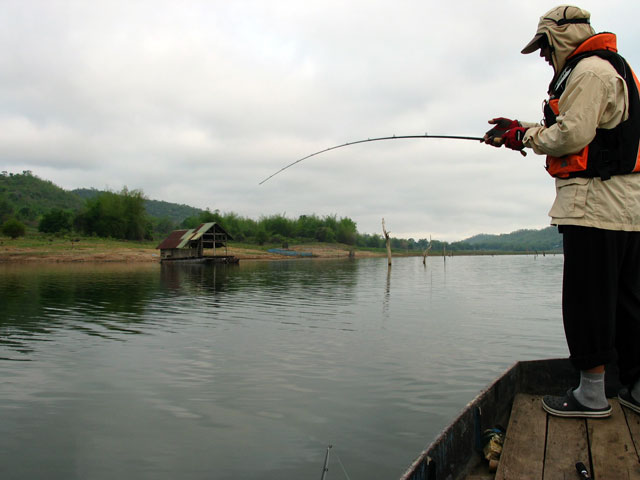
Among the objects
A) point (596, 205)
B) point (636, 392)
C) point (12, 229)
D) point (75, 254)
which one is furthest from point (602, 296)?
point (12, 229)

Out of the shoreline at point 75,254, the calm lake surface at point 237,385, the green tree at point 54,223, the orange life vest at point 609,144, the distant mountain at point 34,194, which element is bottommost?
the calm lake surface at point 237,385

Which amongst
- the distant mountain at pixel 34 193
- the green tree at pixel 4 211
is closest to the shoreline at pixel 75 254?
the green tree at pixel 4 211

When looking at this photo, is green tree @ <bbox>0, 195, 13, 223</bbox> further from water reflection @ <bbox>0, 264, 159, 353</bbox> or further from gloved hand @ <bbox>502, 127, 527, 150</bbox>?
gloved hand @ <bbox>502, 127, 527, 150</bbox>

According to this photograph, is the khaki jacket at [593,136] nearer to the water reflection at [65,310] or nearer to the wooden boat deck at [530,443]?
the wooden boat deck at [530,443]

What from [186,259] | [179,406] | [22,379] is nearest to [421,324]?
[179,406]

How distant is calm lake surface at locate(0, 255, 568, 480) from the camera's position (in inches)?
198

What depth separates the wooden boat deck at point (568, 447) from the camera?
2.94 metres

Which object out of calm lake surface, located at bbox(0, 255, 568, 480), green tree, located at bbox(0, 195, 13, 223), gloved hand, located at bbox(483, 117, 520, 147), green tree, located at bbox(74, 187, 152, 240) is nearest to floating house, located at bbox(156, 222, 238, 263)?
green tree, located at bbox(74, 187, 152, 240)

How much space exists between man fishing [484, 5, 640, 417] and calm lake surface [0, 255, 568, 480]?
242 cm

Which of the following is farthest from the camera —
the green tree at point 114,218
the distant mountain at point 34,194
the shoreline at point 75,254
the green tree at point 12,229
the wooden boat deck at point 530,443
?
the distant mountain at point 34,194

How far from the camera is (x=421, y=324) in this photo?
14133 mm

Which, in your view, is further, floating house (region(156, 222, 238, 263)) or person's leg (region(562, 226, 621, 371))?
floating house (region(156, 222, 238, 263))

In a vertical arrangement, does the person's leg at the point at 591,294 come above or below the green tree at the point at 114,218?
below

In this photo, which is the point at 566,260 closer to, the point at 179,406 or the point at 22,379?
the point at 179,406
